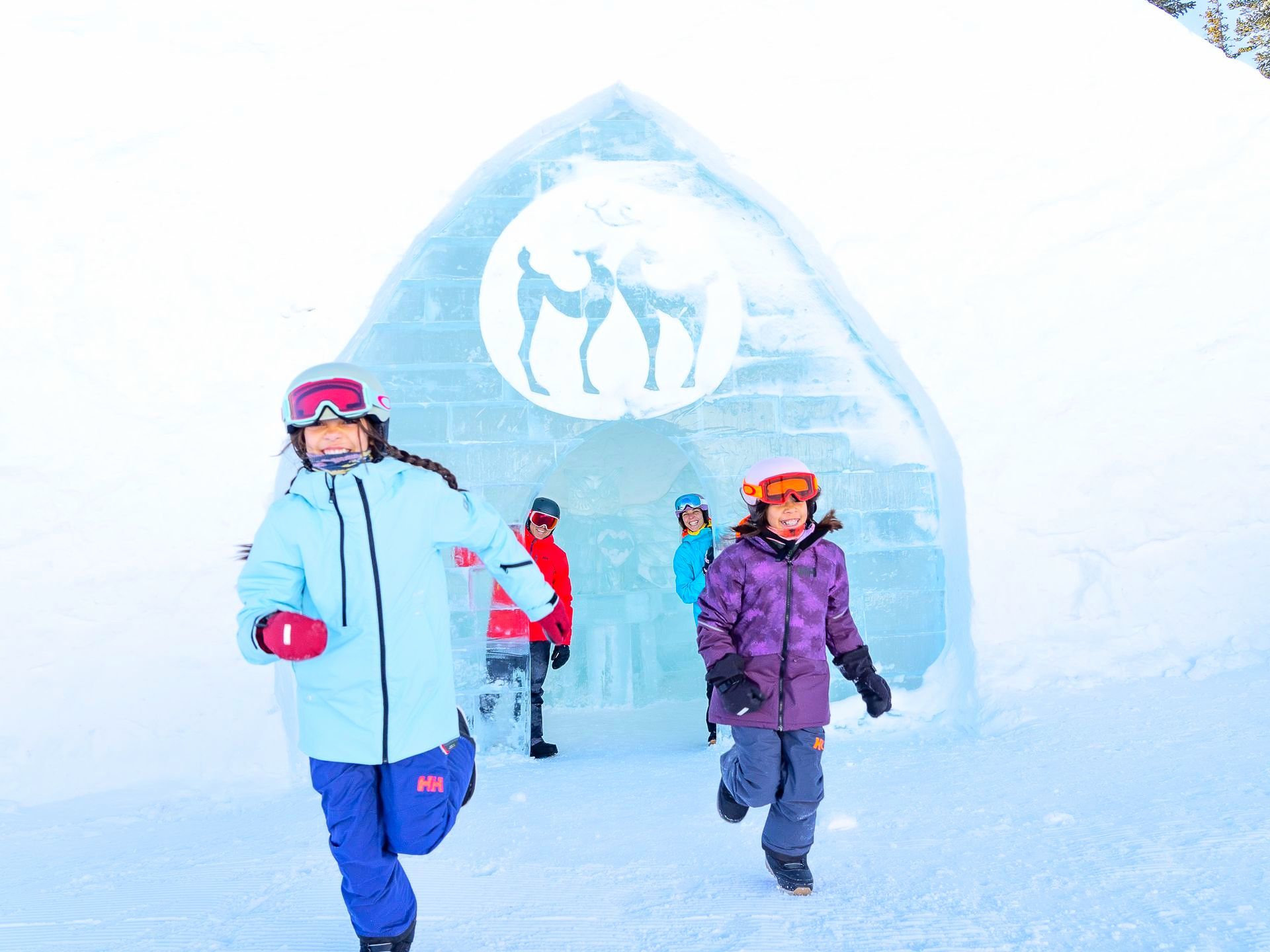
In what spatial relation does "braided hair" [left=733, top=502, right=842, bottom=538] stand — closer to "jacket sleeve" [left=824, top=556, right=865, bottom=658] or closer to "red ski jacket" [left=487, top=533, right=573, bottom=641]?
"jacket sleeve" [left=824, top=556, right=865, bottom=658]

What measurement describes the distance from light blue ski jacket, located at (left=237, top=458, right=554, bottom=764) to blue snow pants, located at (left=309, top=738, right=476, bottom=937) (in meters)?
0.05

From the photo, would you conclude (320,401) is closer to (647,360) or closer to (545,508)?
(545,508)

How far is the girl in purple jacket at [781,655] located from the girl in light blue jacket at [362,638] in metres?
0.76

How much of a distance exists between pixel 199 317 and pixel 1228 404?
15.9ft

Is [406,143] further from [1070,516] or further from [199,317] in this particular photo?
[1070,516]

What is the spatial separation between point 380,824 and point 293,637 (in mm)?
499

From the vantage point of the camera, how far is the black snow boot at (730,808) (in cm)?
264

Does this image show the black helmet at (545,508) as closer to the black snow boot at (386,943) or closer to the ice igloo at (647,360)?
the ice igloo at (647,360)

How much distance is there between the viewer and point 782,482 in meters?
2.54

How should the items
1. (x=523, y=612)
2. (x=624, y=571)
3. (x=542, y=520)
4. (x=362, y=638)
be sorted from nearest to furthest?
(x=362, y=638) → (x=523, y=612) → (x=542, y=520) → (x=624, y=571)

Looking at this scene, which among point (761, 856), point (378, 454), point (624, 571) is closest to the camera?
point (378, 454)

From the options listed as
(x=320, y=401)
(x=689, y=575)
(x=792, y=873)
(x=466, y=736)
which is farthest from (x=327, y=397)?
(x=689, y=575)

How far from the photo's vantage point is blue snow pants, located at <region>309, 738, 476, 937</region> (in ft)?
6.59

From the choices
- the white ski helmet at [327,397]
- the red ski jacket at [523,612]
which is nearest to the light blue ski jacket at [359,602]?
the white ski helmet at [327,397]
